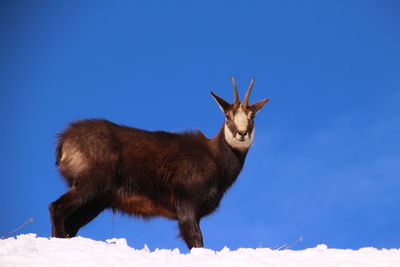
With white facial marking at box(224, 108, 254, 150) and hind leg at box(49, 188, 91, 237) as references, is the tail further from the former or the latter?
white facial marking at box(224, 108, 254, 150)

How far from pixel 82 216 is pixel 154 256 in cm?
353

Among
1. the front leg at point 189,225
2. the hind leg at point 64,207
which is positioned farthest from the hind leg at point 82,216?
the front leg at point 189,225

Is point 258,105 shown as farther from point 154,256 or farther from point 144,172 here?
point 154,256

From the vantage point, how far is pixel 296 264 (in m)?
5.12

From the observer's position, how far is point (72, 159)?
27.1 ft

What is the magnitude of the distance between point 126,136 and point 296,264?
14.3 ft

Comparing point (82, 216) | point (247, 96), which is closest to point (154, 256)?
point (82, 216)

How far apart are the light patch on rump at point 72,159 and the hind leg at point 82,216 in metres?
0.64

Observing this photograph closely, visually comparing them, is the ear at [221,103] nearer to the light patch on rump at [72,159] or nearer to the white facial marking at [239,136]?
the white facial marking at [239,136]

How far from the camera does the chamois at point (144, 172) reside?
811 cm

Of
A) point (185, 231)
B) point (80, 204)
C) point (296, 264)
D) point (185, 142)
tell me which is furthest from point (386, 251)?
point (80, 204)

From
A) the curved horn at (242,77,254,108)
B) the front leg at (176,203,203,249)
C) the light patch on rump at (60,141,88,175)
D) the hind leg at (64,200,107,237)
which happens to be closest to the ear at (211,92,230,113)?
the curved horn at (242,77,254,108)

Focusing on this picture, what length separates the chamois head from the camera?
28.4 feet

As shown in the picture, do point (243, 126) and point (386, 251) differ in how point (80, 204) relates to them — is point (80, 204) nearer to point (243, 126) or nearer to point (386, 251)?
point (243, 126)
